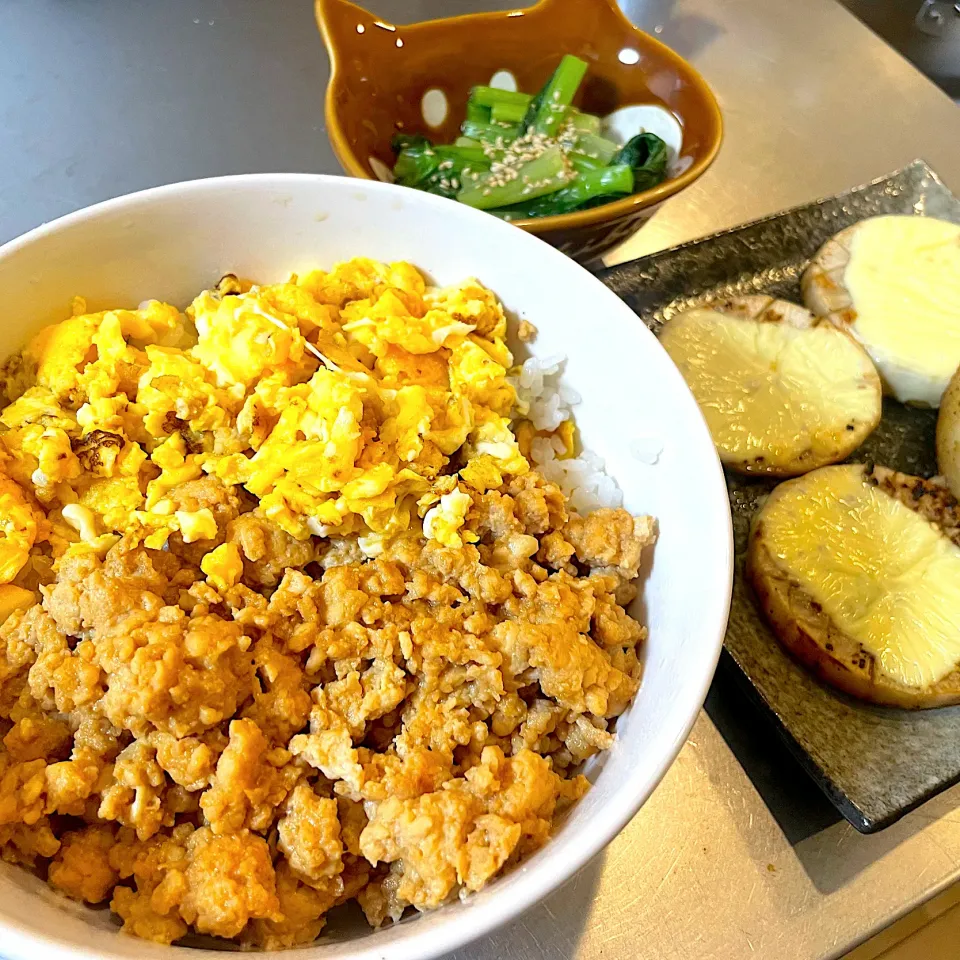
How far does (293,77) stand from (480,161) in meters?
0.84

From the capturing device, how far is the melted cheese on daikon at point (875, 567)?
1.41 meters

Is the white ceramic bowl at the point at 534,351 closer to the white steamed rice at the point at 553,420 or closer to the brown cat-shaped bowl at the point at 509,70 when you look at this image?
the white steamed rice at the point at 553,420

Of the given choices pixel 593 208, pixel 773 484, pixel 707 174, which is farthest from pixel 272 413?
pixel 707 174

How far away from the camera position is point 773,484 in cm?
167

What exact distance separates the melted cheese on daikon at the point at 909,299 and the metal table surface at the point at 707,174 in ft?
1.26

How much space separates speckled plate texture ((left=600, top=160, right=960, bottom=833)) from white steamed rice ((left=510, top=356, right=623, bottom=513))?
0.24 meters

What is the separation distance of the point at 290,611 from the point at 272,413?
29cm

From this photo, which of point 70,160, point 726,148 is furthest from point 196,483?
point 726,148

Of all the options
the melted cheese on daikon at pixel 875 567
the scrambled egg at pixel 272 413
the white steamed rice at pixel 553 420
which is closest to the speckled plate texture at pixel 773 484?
the melted cheese on daikon at pixel 875 567

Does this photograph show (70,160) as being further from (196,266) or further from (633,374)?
(633,374)

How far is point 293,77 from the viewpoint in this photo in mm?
2260

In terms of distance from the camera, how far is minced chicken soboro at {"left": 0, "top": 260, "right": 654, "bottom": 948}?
0.80m

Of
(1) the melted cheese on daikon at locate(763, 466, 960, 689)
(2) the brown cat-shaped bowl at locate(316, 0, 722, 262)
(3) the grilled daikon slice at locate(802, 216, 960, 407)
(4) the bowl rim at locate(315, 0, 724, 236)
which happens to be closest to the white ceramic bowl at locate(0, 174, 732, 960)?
(4) the bowl rim at locate(315, 0, 724, 236)

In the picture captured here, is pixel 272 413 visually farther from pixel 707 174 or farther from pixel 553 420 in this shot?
pixel 707 174
